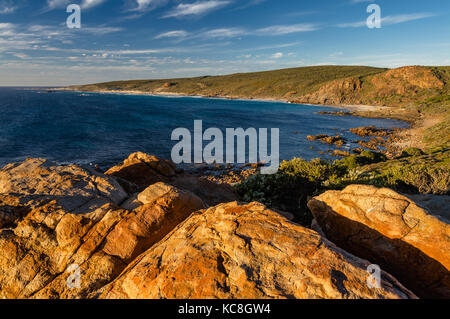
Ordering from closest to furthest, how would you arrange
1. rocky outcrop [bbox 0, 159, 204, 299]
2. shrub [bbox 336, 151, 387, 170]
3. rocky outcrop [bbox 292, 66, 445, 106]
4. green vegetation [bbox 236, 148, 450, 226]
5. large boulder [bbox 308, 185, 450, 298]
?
large boulder [bbox 308, 185, 450, 298]
rocky outcrop [bbox 0, 159, 204, 299]
green vegetation [bbox 236, 148, 450, 226]
shrub [bbox 336, 151, 387, 170]
rocky outcrop [bbox 292, 66, 445, 106]

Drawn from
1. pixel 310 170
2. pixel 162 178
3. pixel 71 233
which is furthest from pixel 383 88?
pixel 71 233

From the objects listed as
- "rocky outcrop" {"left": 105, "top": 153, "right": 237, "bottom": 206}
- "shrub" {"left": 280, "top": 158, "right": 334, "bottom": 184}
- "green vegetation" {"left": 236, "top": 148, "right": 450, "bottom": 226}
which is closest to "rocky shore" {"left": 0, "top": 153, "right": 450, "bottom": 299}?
"green vegetation" {"left": 236, "top": 148, "right": 450, "bottom": 226}

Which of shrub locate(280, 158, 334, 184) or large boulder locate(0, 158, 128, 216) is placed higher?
large boulder locate(0, 158, 128, 216)

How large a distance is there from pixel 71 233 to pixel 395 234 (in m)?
7.04

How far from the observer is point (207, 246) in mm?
4184

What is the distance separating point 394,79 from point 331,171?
135 meters

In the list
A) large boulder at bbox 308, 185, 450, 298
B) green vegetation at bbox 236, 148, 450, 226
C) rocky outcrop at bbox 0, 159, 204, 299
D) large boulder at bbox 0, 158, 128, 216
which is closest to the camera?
large boulder at bbox 308, 185, 450, 298

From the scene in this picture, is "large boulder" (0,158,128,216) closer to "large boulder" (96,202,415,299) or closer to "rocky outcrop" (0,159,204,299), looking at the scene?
"rocky outcrop" (0,159,204,299)

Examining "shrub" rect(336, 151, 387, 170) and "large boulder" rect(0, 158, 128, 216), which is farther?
"shrub" rect(336, 151, 387, 170)

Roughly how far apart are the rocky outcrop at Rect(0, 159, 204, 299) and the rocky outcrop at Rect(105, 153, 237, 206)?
5.47m

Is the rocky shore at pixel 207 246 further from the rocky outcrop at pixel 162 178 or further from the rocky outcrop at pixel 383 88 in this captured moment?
the rocky outcrop at pixel 383 88

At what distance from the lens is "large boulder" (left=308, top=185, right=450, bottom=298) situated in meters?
4.30

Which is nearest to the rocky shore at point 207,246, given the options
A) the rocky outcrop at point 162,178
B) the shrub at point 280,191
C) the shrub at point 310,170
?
the shrub at point 280,191

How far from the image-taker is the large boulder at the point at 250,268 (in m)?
3.25
